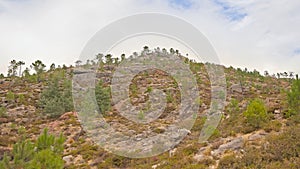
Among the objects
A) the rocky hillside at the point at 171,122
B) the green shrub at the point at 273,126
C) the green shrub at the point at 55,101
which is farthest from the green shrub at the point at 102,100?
the green shrub at the point at 273,126

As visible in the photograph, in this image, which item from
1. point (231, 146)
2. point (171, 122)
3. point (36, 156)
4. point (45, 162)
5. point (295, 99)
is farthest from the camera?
point (171, 122)

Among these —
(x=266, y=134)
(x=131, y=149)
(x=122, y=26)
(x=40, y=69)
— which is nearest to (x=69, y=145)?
(x=131, y=149)

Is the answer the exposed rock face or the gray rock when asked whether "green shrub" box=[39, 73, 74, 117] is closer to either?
the gray rock

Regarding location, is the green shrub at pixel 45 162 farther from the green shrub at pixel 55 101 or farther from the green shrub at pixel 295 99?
the green shrub at pixel 55 101

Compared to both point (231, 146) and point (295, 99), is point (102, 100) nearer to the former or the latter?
point (231, 146)

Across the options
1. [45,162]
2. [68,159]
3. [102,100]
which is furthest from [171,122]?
[45,162]

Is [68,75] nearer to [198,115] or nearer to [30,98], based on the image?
[30,98]

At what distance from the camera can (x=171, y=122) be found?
2667 centimetres

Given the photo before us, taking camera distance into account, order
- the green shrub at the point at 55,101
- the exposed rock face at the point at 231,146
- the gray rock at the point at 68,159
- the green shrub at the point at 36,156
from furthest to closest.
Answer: the green shrub at the point at 55,101 → the gray rock at the point at 68,159 → the exposed rock face at the point at 231,146 → the green shrub at the point at 36,156

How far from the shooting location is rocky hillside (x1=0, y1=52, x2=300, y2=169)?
12305 millimetres

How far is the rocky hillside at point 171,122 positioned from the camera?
12.3m

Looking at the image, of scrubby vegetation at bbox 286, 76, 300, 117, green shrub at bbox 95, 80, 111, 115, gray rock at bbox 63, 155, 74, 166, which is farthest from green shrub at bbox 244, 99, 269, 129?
green shrub at bbox 95, 80, 111, 115

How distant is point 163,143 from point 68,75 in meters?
35.7

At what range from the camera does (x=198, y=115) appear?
2802 centimetres
